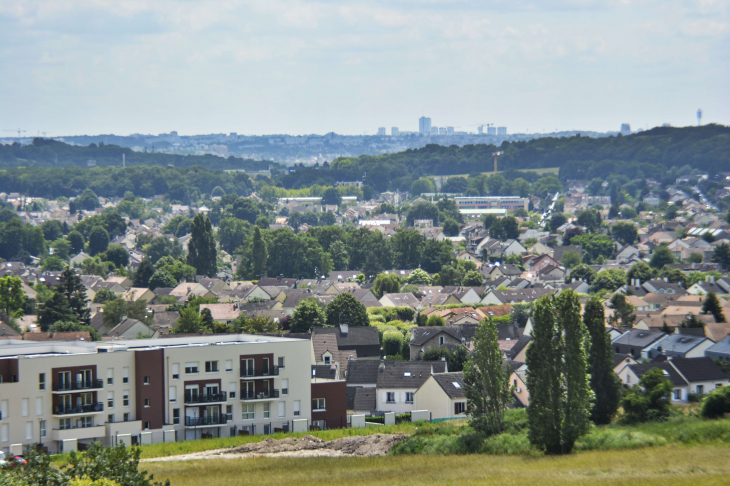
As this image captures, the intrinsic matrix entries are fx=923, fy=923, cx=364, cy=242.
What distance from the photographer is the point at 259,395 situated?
28.5 m

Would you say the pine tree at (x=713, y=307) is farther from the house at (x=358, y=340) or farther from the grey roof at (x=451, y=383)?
the grey roof at (x=451, y=383)

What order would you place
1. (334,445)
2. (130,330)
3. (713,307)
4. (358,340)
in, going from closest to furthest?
(334,445) → (358,340) → (130,330) → (713,307)

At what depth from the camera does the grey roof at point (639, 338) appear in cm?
4235

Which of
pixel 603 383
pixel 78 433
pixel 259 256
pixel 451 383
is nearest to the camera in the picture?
pixel 78 433

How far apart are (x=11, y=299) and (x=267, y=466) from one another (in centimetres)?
3966

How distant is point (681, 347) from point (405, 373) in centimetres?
1454

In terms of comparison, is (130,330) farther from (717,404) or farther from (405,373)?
(717,404)

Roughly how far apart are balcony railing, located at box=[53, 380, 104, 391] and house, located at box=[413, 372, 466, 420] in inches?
441

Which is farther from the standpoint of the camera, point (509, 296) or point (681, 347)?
point (509, 296)

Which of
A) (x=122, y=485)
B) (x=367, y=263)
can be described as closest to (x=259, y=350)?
(x=122, y=485)

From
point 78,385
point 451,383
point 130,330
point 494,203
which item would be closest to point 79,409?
point 78,385

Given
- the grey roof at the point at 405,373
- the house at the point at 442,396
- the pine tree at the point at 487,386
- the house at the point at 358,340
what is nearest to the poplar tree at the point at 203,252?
the house at the point at 358,340

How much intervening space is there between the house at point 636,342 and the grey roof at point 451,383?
12.1m

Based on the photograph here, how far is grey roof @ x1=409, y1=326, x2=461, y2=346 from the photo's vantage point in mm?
44594
